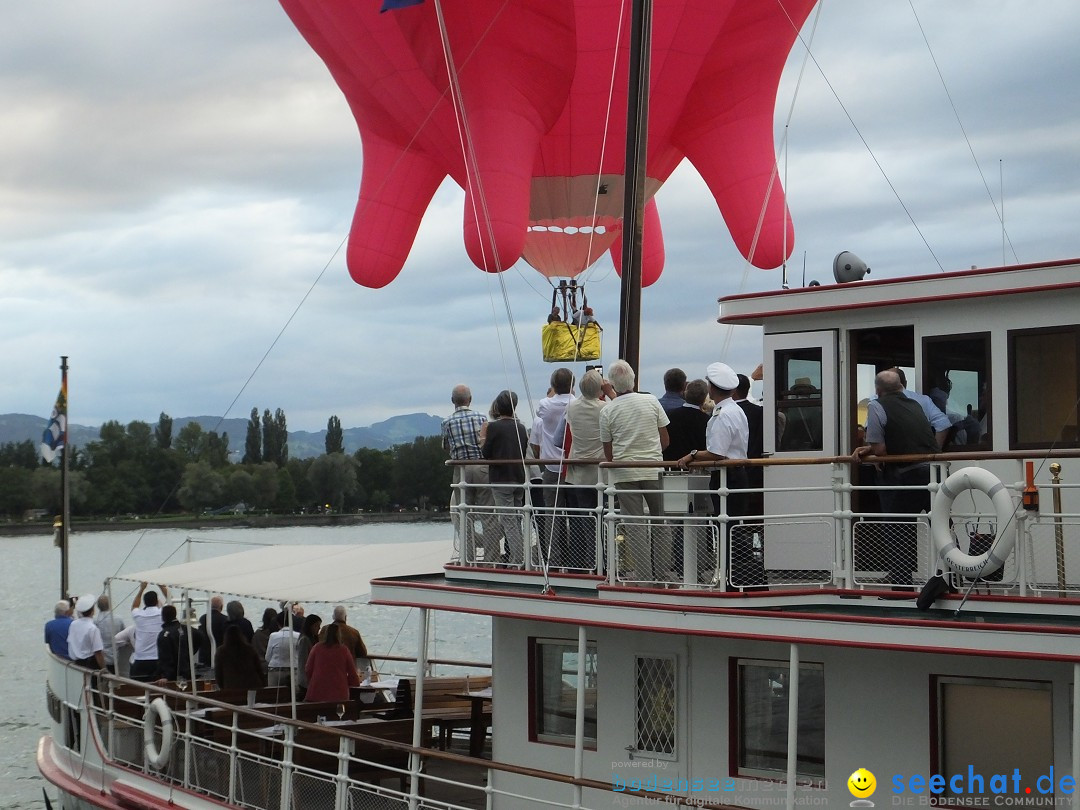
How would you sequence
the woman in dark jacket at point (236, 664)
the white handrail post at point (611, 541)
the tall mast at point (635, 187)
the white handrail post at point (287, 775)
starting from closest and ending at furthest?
the white handrail post at point (611, 541)
the white handrail post at point (287, 775)
the tall mast at point (635, 187)
the woman in dark jacket at point (236, 664)

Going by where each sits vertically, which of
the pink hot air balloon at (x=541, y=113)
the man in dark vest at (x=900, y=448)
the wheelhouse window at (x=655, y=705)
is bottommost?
the wheelhouse window at (x=655, y=705)

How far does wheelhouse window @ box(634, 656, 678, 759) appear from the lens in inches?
423

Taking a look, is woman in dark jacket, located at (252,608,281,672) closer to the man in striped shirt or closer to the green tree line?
the man in striped shirt

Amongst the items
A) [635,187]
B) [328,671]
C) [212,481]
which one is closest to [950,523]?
[635,187]

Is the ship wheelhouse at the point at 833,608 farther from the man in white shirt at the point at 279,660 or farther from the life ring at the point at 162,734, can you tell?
the man in white shirt at the point at 279,660

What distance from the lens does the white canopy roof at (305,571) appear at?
14625mm

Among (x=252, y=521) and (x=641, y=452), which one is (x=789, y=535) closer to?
(x=641, y=452)

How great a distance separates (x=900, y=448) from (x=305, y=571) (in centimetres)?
831

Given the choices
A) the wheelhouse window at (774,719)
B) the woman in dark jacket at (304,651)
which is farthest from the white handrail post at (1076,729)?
the woman in dark jacket at (304,651)

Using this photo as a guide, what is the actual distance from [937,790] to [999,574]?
1471mm

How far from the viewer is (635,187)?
14008 mm

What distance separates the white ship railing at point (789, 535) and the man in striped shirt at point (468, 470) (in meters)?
0.03

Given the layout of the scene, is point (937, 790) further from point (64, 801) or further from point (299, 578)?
point (64, 801)

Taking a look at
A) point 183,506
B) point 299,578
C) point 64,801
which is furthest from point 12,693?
point 183,506
